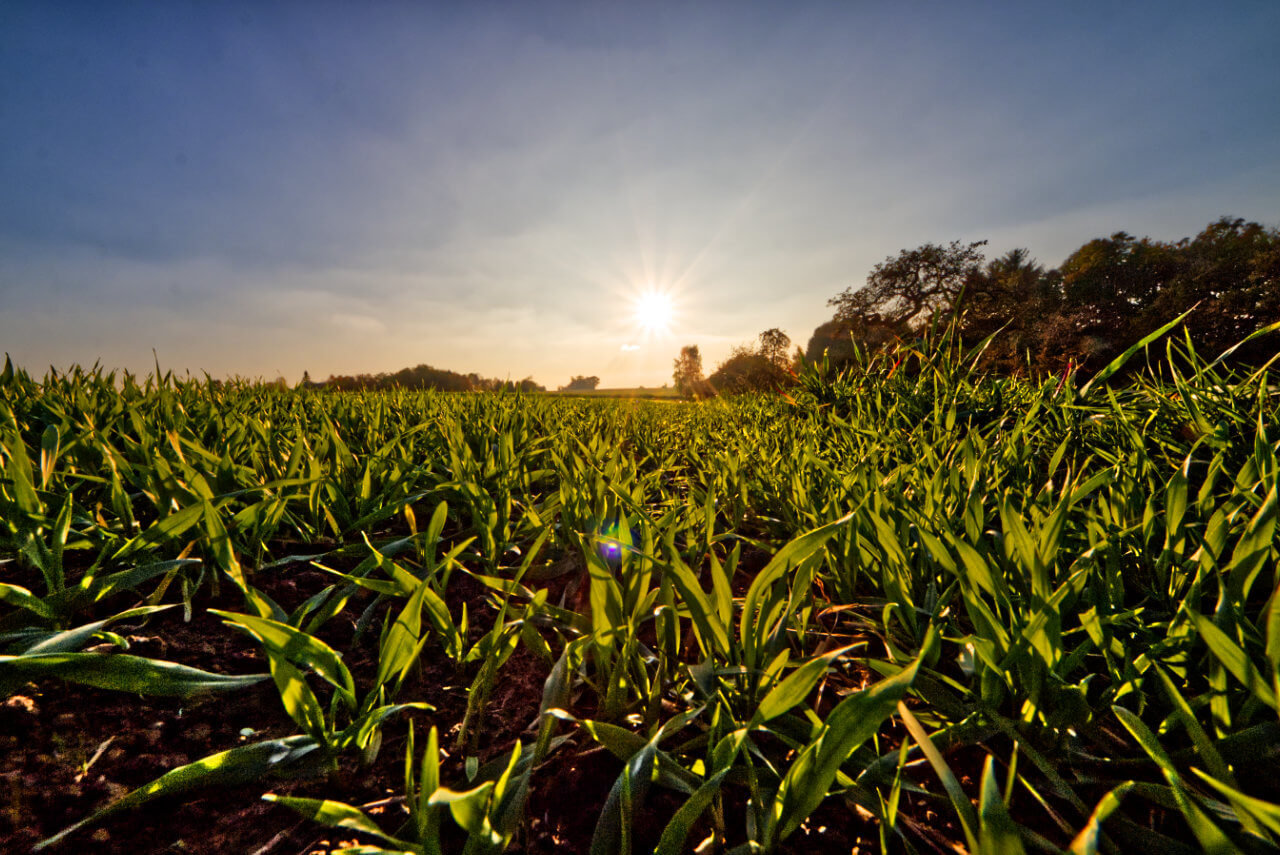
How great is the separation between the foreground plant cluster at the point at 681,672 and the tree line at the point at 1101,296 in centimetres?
1481

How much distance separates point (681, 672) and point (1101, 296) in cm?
3382

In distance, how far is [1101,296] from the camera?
24797 millimetres

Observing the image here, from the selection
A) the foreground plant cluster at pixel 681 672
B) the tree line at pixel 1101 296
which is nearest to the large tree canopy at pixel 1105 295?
the tree line at pixel 1101 296

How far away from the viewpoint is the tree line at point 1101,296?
1856 cm

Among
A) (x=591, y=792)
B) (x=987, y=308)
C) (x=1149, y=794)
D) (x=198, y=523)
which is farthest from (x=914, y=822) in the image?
(x=987, y=308)

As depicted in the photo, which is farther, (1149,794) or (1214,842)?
(1149,794)

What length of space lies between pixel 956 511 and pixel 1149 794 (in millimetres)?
615

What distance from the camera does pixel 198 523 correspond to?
3.33 feet

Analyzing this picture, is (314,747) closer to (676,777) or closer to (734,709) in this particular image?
(676,777)

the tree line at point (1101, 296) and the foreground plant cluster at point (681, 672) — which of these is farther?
the tree line at point (1101, 296)

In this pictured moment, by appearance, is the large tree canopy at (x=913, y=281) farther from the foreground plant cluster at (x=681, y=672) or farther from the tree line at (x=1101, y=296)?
the foreground plant cluster at (x=681, y=672)

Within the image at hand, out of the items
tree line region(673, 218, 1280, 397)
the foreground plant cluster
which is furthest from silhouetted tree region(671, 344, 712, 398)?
the foreground plant cluster

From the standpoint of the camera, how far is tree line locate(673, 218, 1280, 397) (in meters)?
18.6

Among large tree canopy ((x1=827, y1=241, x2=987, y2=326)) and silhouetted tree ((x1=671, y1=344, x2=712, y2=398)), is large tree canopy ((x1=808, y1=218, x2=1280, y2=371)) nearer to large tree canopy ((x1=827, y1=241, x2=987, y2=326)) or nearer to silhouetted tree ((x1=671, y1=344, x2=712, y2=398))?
large tree canopy ((x1=827, y1=241, x2=987, y2=326))
